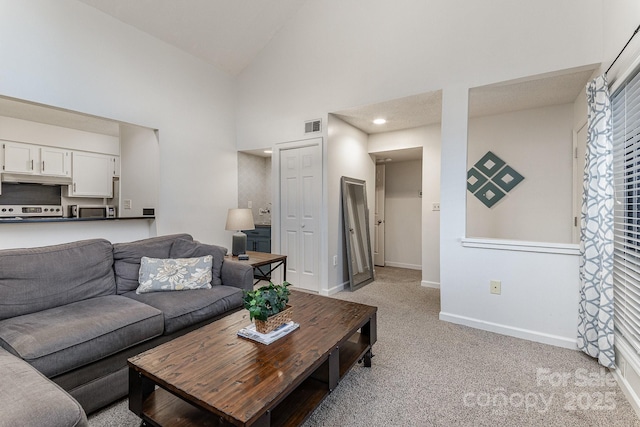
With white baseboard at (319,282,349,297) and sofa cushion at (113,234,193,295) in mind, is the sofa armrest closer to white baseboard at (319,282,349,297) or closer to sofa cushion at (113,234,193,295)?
sofa cushion at (113,234,193,295)

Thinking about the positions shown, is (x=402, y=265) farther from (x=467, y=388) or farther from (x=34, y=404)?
(x=34, y=404)

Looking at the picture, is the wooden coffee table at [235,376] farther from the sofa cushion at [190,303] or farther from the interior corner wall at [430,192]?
the interior corner wall at [430,192]

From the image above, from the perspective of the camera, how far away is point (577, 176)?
124 inches

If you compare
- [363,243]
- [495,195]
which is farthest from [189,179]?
[495,195]

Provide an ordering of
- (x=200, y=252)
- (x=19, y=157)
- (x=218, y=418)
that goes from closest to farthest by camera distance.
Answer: (x=218, y=418)
(x=19, y=157)
(x=200, y=252)

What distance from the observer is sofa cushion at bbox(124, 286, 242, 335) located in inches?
83.1

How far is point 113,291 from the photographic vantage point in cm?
240

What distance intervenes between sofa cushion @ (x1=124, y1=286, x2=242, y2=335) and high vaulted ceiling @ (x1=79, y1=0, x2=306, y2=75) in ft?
9.55

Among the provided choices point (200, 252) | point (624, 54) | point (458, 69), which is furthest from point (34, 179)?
point (624, 54)

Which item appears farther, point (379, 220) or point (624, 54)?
point (379, 220)

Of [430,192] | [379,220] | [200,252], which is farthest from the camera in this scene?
[379,220]

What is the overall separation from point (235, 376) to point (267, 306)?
0.39 metres

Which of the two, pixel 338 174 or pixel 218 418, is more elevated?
pixel 338 174

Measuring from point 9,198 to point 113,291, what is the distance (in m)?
1.41
